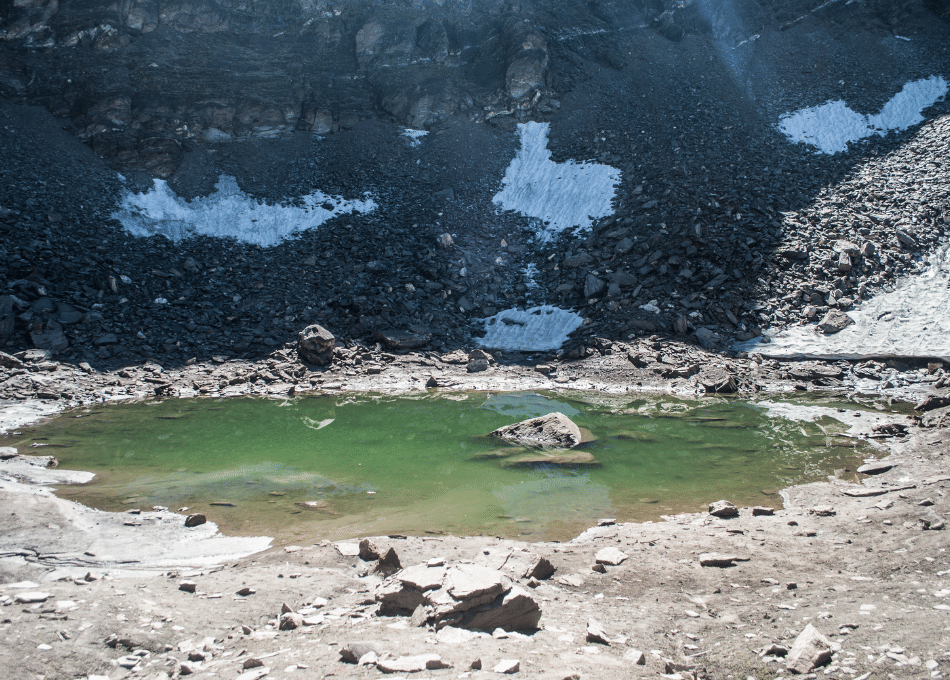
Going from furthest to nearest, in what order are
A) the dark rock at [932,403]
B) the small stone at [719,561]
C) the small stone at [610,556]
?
the dark rock at [932,403], the small stone at [610,556], the small stone at [719,561]

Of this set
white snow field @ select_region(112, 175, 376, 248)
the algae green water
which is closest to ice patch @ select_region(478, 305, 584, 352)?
the algae green water

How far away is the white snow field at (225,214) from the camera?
2567 cm

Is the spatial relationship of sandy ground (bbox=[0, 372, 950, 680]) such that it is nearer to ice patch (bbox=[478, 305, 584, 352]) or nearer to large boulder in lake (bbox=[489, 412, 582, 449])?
large boulder in lake (bbox=[489, 412, 582, 449])

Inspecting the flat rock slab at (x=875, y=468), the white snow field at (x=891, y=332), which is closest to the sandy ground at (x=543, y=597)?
the flat rock slab at (x=875, y=468)

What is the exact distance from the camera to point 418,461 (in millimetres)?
11258

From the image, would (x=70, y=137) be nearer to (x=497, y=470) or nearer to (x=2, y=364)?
(x=2, y=364)

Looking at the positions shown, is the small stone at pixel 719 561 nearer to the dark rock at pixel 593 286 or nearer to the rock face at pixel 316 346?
the rock face at pixel 316 346

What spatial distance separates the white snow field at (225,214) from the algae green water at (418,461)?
40.5 ft

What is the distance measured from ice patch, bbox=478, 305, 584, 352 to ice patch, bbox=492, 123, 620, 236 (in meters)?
5.59

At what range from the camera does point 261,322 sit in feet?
68.7

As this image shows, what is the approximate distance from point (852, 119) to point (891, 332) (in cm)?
1762

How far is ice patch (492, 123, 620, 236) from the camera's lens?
2622cm

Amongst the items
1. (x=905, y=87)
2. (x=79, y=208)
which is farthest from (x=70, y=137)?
(x=905, y=87)

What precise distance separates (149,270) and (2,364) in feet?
23.3
